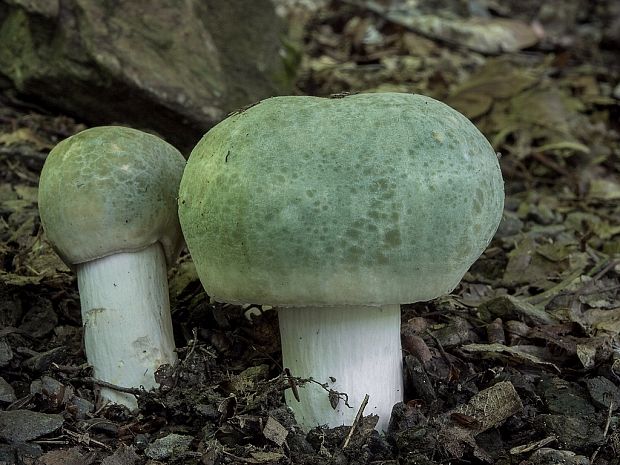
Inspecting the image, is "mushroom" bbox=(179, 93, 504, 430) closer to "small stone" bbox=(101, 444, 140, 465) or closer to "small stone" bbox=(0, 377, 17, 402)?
"small stone" bbox=(101, 444, 140, 465)

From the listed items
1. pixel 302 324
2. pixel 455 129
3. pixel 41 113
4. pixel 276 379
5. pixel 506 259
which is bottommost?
pixel 506 259

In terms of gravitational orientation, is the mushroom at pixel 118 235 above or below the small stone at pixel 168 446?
above

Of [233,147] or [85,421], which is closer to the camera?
[233,147]

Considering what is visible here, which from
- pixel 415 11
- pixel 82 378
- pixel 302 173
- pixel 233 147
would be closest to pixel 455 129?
pixel 302 173

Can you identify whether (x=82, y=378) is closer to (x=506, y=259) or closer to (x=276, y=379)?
(x=276, y=379)

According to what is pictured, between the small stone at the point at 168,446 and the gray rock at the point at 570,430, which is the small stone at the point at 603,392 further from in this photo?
the small stone at the point at 168,446

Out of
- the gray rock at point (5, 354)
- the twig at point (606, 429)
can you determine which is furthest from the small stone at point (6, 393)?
the twig at point (606, 429)
